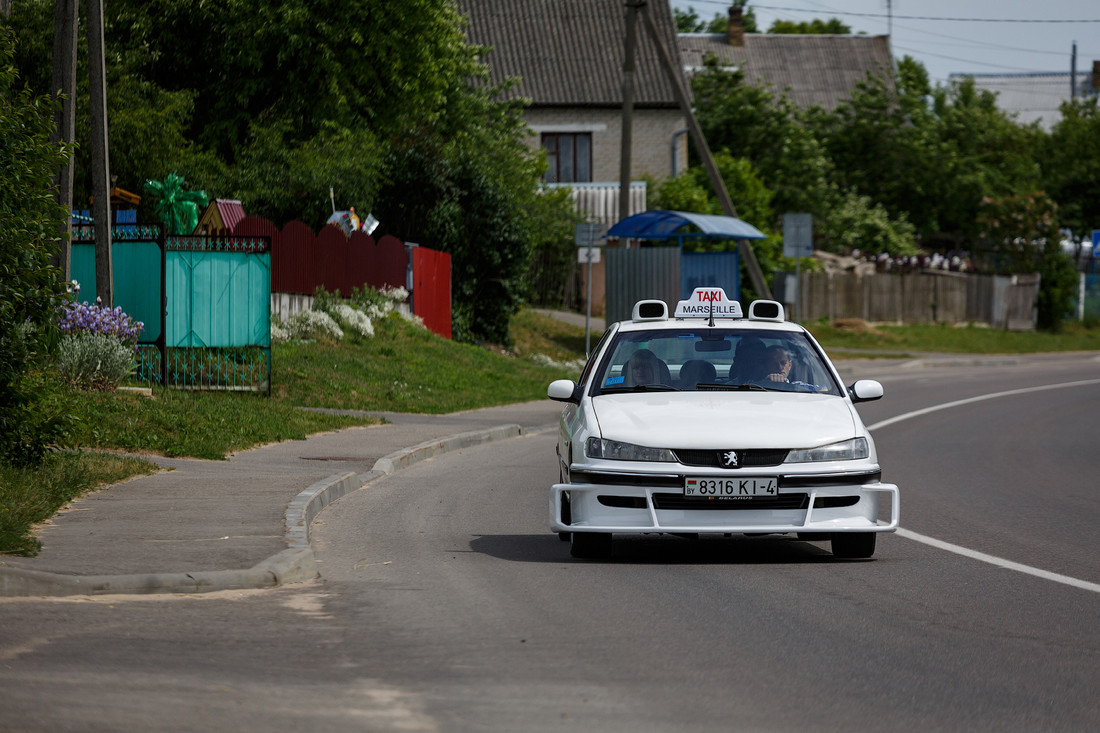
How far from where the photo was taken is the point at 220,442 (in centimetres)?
1575

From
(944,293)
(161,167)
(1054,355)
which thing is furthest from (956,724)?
(944,293)

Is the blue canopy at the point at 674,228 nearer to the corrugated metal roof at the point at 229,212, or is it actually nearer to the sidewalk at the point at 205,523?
the corrugated metal roof at the point at 229,212

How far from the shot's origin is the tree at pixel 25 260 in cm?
1102

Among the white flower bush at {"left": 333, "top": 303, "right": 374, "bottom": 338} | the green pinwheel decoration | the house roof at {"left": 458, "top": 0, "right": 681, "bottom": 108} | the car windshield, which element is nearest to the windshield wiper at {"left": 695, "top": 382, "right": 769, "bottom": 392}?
the car windshield

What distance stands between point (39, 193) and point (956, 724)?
800 cm

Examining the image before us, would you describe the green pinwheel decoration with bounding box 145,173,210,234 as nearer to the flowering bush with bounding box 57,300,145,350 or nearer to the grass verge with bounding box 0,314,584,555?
the grass verge with bounding box 0,314,584,555

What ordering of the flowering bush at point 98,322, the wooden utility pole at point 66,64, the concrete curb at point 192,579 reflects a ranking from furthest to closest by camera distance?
1. the flowering bush at point 98,322
2. the wooden utility pole at point 66,64
3. the concrete curb at point 192,579

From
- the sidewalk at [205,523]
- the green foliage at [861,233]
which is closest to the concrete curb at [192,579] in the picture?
the sidewalk at [205,523]

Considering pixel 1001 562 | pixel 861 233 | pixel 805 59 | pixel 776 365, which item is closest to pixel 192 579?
pixel 776 365

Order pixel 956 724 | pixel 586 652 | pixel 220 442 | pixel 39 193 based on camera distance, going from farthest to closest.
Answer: pixel 220 442, pixel 39 193, pixel 586 652, pixel 956 724

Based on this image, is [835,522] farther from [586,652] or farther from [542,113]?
[542,113]

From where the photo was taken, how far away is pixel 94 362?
688 inches

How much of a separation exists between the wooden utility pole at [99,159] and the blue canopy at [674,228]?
717 inches

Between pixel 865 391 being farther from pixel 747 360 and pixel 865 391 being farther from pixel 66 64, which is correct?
pixel 66 64
